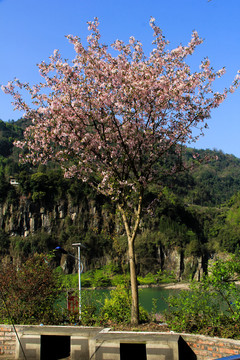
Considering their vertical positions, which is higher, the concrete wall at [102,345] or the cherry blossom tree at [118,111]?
the cherry blossom tree at [118,111]

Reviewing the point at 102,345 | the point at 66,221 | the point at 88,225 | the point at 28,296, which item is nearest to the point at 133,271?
the point at 102,345

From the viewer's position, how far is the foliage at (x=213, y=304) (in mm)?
7504

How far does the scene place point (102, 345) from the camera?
711 centimetres

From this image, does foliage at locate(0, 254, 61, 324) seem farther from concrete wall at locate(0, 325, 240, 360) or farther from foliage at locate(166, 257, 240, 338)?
foliage at locate(166, 257, 240, 338)

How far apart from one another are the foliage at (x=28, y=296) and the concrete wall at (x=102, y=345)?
789 mm

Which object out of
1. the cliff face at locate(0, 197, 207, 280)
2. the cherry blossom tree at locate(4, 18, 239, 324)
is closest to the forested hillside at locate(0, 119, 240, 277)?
the cliff face at locate(0, 197, 207, 280)

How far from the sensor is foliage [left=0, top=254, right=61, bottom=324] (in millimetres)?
8945

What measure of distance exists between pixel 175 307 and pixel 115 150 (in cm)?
406

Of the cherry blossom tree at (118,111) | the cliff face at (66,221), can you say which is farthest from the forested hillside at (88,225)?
the cherry blossom tree at (118,111)

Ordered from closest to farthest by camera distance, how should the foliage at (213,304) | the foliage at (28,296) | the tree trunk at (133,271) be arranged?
1. the foliage at (213,304)
2. the tree trunk at (133,271)
3. the foliage at (28,296)

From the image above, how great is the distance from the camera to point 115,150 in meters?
9.92

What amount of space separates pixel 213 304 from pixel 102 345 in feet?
8.02

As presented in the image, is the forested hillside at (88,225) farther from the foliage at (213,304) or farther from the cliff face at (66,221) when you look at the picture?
the foliage at (213,304)

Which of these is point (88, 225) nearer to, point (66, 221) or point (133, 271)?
point (66, 221)
